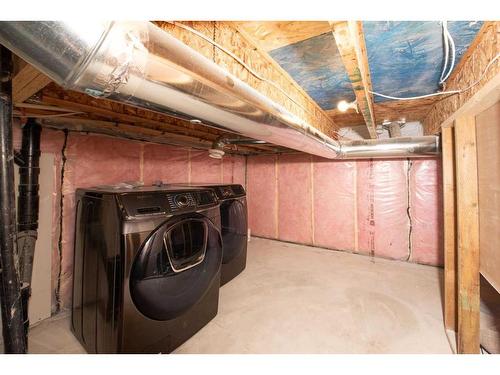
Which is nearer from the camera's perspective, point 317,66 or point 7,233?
point 7,233

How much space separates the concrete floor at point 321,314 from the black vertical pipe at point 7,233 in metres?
0.98

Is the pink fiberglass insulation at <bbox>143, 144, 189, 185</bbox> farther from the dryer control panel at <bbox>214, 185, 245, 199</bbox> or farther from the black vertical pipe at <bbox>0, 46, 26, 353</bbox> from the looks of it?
the black vertical pipe at <bbox>0, 46, 26, 353</bbox>

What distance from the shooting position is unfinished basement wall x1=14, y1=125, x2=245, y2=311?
176 centimetres

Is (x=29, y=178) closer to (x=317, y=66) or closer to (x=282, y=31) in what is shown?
(x=282, y=31)

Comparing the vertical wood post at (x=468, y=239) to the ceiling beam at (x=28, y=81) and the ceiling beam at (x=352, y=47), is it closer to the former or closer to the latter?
the ceiling beam at (x=352, y=47)

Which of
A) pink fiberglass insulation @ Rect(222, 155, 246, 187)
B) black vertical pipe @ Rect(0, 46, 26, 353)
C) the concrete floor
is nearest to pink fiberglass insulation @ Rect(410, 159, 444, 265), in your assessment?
the concrete floor

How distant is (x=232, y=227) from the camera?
2.25 metres

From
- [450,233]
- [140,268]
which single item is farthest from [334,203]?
[140,268]

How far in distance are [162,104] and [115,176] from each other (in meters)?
1.81

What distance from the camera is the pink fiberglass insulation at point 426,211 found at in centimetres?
268

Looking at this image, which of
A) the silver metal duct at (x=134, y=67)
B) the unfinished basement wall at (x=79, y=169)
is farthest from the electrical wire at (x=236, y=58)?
the unfinished basement wall at (x=79, y=169)

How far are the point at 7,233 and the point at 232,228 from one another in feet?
5.60

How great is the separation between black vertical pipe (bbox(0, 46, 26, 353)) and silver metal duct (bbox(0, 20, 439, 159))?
0.29 metres
